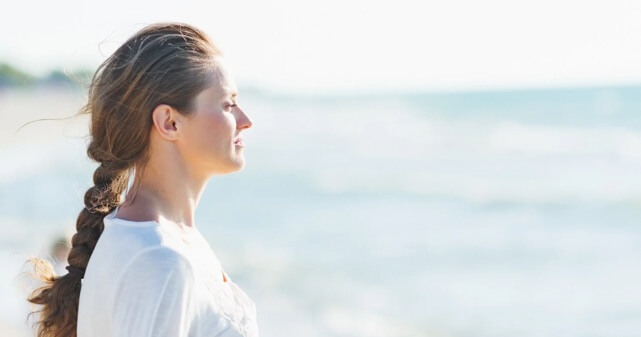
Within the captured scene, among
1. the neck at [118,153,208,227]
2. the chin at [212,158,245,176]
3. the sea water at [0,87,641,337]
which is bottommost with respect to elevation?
the neck at [118,153,208,227]

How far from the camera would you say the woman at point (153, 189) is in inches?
74.4

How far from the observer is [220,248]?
11398mm

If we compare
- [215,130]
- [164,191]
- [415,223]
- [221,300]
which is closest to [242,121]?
[215,130]

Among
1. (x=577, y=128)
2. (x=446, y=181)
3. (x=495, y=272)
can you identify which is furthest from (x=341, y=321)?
(x=577, y=128)

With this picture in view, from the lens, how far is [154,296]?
1.85m

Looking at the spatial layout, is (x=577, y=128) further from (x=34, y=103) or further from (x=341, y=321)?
(x=34, y=103)

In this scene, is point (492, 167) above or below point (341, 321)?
above

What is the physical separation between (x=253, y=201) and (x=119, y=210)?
1405 centimetres

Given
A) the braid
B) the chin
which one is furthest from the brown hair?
the chin

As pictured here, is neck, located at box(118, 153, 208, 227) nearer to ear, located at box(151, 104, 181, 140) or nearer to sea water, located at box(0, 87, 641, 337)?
ear, located at box(151, 104, 181, 140)

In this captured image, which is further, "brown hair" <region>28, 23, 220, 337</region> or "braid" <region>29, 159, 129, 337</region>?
"braid" <region>29, 159, 129, 337</region>

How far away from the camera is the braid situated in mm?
2236

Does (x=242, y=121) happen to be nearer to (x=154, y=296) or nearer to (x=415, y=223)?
(x=154, y=296)

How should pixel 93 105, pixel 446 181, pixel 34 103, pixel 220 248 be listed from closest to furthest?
pixel 93 105
pixel 220 248
pixel 446 181
pixel 34 103
